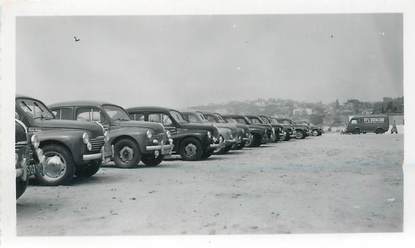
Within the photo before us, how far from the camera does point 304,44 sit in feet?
21.1

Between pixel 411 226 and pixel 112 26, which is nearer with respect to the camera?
pixel 411 226

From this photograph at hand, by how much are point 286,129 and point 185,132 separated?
1686 mm

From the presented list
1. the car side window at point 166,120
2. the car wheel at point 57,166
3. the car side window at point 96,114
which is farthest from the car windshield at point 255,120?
the car wheel at point 57,166

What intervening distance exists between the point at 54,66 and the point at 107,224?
2181 mm

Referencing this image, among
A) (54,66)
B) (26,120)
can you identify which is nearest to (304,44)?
(54,66)

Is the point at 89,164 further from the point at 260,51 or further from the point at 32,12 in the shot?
the point at 260,51

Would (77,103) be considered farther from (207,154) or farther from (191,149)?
(207,154)

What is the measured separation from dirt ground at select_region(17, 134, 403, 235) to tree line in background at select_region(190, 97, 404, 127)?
40cm

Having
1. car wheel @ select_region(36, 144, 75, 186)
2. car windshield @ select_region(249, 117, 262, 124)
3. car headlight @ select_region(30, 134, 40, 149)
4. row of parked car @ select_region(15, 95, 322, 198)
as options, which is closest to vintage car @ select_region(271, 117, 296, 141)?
row of parked car @ select_region(15, 95, 322, 198)

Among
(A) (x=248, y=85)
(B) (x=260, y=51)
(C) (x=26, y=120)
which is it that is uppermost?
(B) (x=260, y=51)

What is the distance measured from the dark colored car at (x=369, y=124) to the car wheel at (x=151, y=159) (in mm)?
2757

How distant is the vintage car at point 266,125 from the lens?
7.44m

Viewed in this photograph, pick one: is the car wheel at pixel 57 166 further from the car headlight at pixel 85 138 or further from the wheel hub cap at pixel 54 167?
the car headlight at pixel 85 138

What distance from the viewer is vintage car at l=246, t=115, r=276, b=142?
744cm
